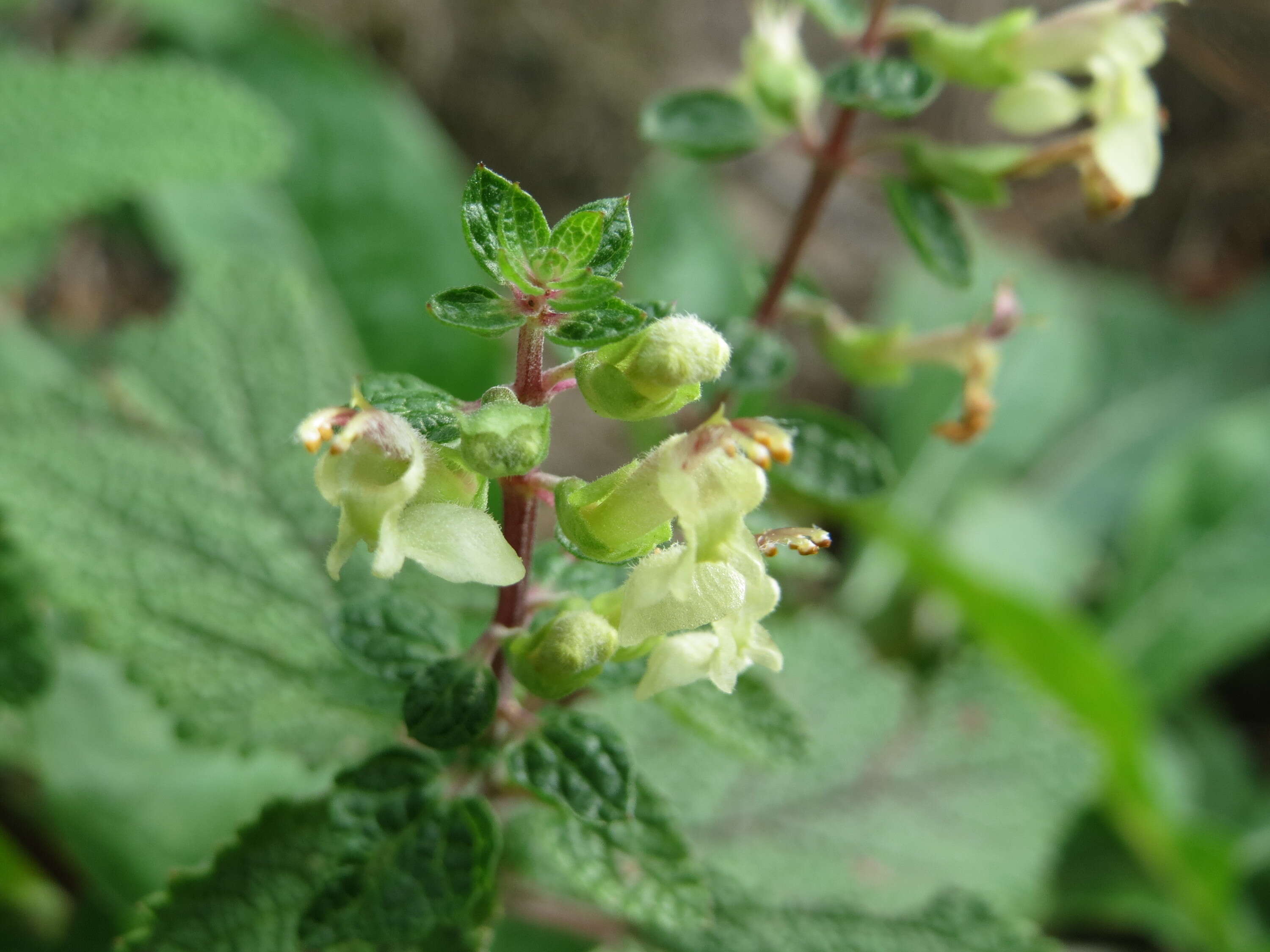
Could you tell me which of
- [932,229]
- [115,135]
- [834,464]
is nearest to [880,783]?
[834,464]

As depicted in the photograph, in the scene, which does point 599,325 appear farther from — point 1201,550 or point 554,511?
point 1201,550

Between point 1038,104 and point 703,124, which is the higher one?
point 1038,104

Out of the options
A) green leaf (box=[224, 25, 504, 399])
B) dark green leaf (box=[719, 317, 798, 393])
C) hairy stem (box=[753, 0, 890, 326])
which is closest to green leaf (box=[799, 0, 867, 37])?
hairy stem (box=[753, 0, 890, 326])

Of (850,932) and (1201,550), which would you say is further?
(1201,550)

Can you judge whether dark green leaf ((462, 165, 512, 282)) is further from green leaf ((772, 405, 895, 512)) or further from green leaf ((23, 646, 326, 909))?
green leaf ((23, 646, 326, 909))

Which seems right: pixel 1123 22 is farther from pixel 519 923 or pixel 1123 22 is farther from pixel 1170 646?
pixel 1170 646
